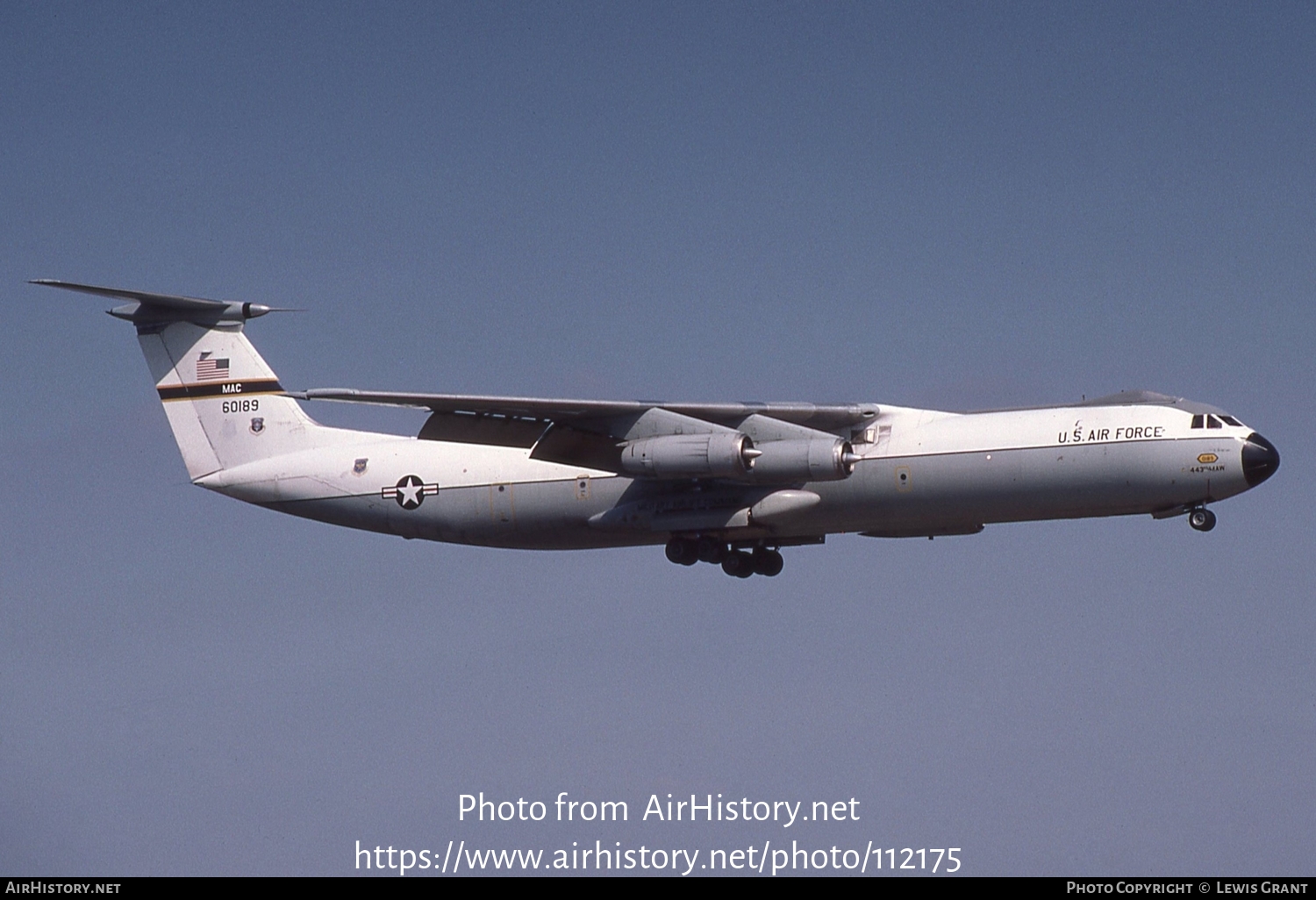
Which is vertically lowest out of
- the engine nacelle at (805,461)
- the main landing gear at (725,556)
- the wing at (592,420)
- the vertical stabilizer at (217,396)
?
the main landing gear at (725,556)

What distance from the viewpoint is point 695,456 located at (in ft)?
82.7

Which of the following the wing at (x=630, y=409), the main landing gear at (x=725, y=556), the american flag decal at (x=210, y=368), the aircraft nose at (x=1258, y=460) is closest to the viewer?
the aircraft nose at (x=1258, y=460)

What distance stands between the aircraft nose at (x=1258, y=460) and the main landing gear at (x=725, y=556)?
7617mm

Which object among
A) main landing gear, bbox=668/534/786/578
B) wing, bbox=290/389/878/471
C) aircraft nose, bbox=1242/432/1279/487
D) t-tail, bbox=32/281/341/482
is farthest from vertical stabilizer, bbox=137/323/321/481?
aircraft nose, bbox=1242/432/1279/487

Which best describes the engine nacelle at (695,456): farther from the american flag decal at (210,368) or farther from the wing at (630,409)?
the american flag decal at (210,368)

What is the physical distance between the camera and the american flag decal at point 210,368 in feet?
101

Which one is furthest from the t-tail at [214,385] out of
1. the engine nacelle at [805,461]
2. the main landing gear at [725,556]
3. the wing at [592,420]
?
Result: the engine nacelle at [805,461]

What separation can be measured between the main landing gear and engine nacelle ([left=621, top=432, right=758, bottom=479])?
224cm

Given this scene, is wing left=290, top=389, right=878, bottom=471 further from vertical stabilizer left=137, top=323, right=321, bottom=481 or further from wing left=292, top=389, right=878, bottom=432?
vertical stabilizer left=137, top=323, right=321, bottom=481

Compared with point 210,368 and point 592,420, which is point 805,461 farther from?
point 210,368

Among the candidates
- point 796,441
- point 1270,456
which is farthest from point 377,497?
point 1270,456

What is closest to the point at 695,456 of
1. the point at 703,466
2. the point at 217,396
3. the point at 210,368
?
the point at 703,466

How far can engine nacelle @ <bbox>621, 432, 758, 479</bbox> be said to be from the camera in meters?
25.1
